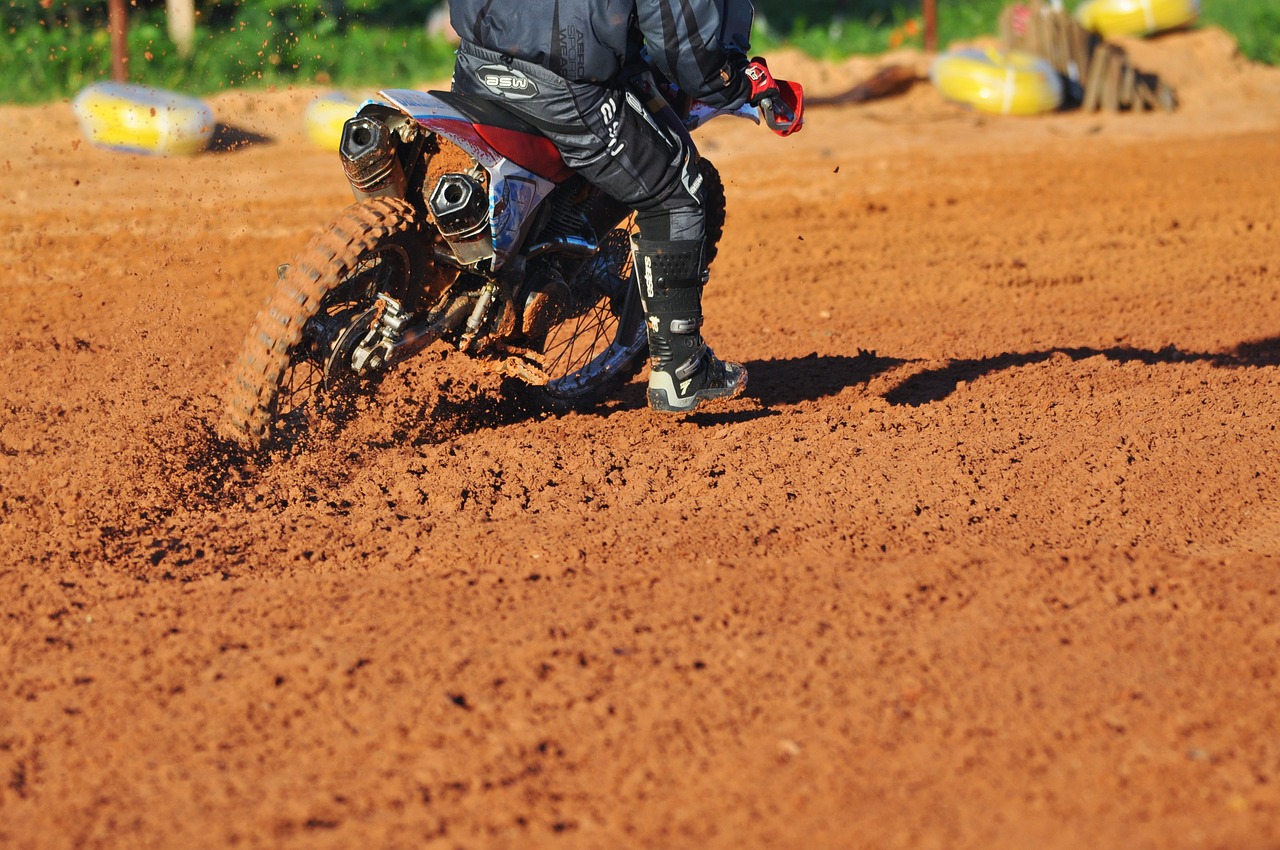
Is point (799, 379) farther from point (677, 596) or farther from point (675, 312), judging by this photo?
point (677, 596)

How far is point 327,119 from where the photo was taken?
13.4 m

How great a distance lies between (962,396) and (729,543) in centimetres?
205

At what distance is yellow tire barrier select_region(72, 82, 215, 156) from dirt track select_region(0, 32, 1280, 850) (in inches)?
192

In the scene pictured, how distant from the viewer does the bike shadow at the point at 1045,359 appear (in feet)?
19.6

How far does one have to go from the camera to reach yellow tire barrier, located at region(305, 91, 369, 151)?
43.3ft

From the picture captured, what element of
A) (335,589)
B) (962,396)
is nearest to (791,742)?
(335,589)

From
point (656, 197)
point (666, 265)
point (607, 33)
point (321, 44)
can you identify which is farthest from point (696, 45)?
point (321, 44)

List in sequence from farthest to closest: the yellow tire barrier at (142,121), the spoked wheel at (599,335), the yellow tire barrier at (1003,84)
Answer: the yellow tire barrier at (1003,84)
the yellow tire barrier at (142,121)
the spoked wheel at (599,335)

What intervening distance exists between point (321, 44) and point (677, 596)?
14979 millimetres

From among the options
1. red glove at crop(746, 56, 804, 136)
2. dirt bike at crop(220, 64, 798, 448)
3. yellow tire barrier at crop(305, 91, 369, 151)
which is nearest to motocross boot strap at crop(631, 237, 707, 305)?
dirt bike at crop(220, 64, 798, 448)

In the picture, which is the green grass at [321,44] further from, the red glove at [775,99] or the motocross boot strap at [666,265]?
the red glove at [775,99]

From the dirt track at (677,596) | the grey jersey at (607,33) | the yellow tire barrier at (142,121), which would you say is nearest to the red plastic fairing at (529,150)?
the grey jersey at (607,33)

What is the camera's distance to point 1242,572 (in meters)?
3.86

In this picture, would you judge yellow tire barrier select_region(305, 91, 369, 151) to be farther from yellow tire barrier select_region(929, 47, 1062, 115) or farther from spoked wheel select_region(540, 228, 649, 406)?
spoked wheel select_region(540, 228, 649, 406)
